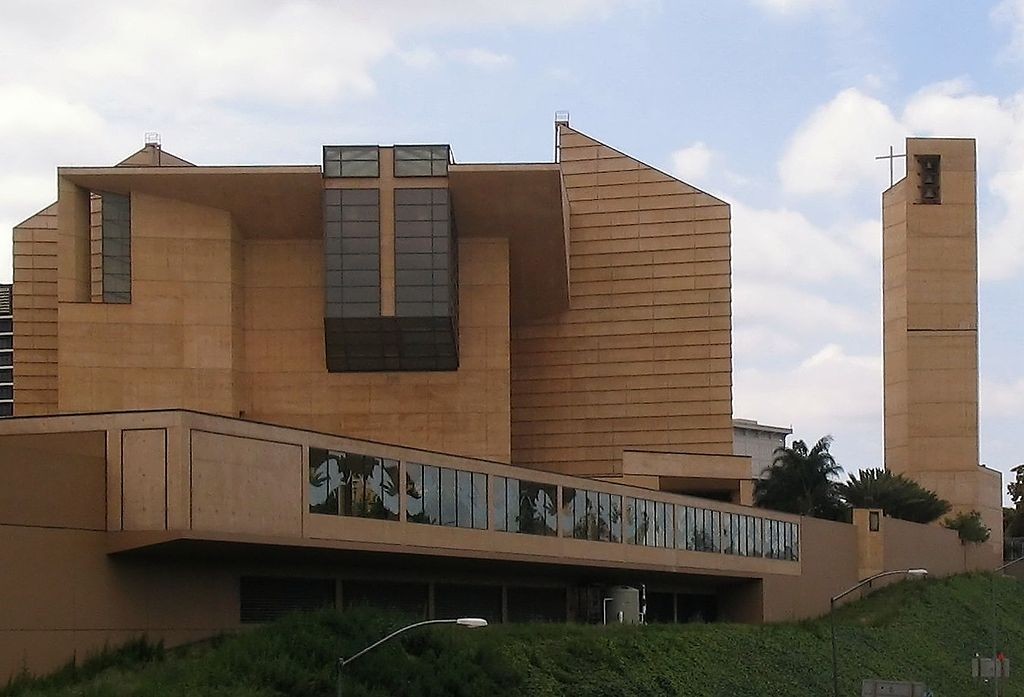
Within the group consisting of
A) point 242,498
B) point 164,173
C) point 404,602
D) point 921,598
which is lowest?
point 921,598

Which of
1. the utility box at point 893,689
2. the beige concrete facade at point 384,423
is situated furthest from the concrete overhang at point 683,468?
the utility box at point 893,689

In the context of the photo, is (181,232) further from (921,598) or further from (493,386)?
(921,598)

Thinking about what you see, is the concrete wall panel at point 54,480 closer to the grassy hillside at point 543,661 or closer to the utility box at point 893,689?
the grassy hillside at point 543,661

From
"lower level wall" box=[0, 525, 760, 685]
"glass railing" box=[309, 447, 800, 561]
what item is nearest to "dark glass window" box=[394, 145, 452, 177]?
"glass railing" box=[309, 447, 800, 561]

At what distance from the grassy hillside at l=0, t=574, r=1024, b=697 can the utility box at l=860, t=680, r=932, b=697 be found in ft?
16.6

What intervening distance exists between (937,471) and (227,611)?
66.4 metres

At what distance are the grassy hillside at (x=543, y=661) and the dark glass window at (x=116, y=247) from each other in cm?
3049

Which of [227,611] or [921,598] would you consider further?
[921,598]

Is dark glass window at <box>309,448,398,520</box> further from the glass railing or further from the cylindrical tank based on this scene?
the cylindrical tank

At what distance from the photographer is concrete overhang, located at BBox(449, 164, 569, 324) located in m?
69.4

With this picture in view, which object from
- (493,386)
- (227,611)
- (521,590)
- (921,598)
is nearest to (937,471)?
(921,598)

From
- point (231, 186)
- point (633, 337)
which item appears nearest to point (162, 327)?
point (231, 186)

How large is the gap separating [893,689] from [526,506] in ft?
45.0

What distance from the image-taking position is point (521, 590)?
5928cm
